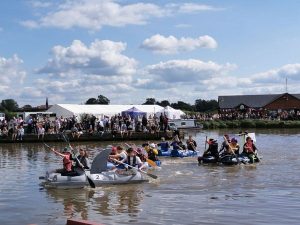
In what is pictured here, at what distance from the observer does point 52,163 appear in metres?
24.1

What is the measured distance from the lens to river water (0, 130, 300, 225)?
40.0 feet

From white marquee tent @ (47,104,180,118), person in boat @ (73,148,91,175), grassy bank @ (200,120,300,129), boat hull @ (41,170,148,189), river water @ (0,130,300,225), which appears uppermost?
white marquee tent @ (47,104,180,118)

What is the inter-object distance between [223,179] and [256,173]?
6.77ft

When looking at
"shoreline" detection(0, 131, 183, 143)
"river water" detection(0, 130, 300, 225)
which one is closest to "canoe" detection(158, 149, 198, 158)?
"river water" detection(0, 130, 300, 225)

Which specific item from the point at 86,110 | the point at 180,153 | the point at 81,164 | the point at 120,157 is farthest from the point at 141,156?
the point at 86,110

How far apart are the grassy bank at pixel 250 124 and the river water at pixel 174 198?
36460 mm

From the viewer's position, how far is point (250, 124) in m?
58.6

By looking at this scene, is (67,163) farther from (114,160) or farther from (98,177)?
(114,160)

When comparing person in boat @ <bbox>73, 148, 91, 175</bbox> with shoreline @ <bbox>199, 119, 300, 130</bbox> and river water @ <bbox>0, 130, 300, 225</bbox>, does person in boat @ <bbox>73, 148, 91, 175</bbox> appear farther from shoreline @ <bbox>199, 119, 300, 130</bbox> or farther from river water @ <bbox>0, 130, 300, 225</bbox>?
shoreline @ <bbox>199, 119, 300, 130</bbox>

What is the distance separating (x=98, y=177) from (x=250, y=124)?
43.6m

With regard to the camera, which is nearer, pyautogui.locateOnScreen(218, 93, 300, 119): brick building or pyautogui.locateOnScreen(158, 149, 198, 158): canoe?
pyautogui.locateOnScreen(158, 149, 198, 158): canoe

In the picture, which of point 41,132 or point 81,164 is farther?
point 41,132

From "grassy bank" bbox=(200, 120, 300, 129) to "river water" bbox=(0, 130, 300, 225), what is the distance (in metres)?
36.5

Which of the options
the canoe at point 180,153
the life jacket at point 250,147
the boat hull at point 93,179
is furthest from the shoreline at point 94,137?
the boat hull at point 93,179
